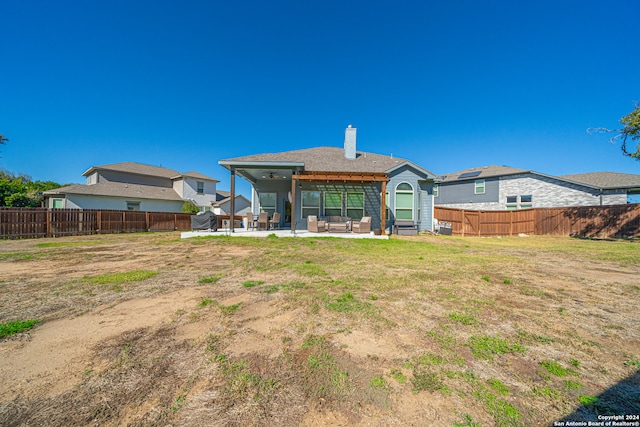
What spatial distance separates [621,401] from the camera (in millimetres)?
1719

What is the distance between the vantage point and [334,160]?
15820mm

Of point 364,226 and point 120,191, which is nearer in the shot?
point 364,226

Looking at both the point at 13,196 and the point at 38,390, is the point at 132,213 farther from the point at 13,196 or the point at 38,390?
the point at 38,390

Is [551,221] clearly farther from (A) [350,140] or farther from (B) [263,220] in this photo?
(B) [263,220]

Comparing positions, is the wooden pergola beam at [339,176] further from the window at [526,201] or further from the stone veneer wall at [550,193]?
the window at [526,201]

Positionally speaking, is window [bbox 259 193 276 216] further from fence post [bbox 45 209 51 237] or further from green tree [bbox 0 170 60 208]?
green tree [bbox 0 170 60 208]

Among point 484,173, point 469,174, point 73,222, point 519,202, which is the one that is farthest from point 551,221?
point 73,222

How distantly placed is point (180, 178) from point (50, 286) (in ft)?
81.4

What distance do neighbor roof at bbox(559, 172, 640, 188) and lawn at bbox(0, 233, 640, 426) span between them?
21512 mm

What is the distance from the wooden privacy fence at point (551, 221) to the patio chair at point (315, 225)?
29.2 ft

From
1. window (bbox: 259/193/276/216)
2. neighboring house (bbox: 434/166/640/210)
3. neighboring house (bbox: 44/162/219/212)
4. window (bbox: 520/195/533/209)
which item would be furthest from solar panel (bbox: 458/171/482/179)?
neighboring house (bbox: 44/162/219/212)

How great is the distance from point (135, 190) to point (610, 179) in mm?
41731

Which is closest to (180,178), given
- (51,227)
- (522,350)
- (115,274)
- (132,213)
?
(132,213)

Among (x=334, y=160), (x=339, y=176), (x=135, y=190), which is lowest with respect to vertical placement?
(x=339, y=176)
